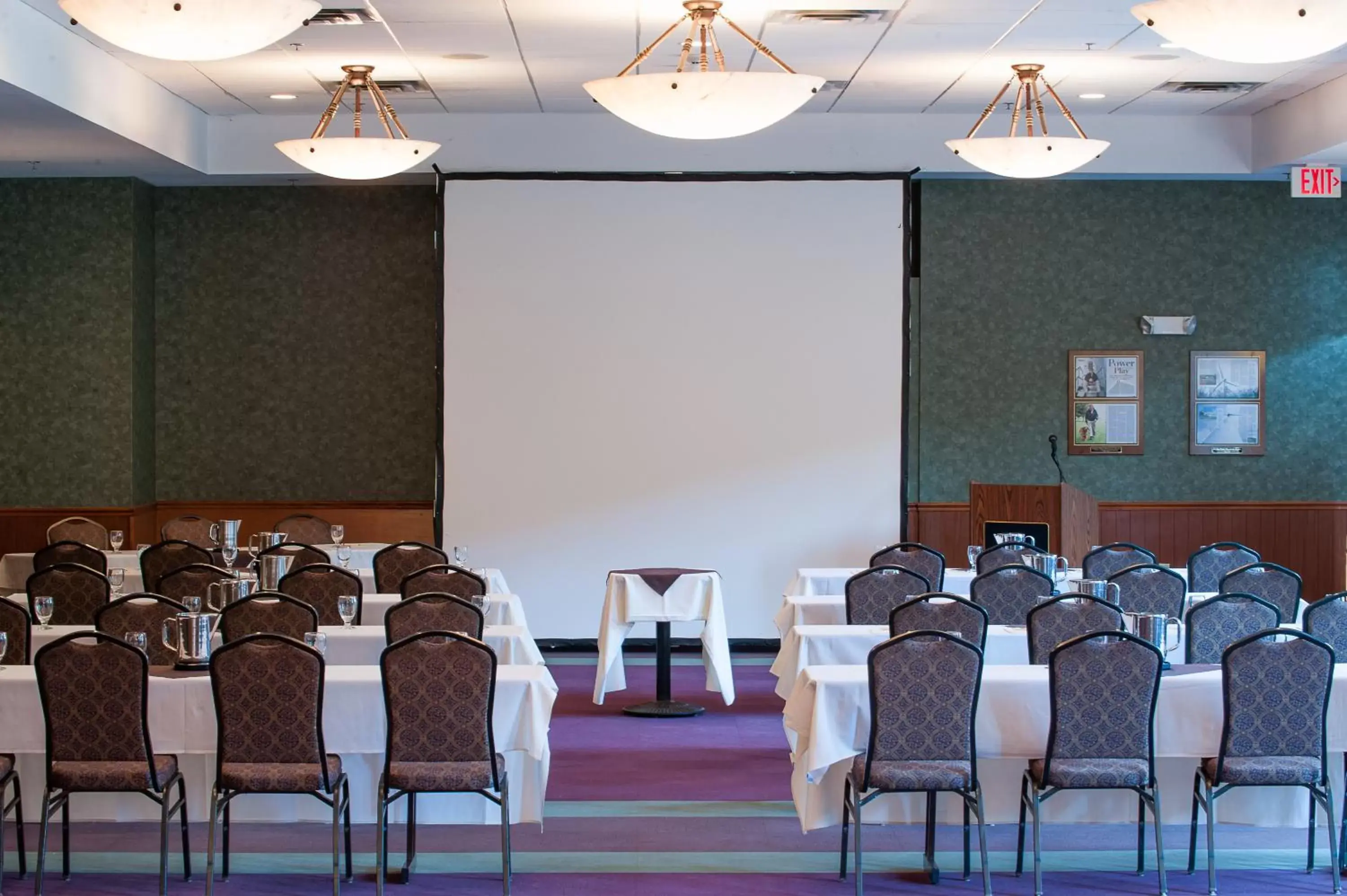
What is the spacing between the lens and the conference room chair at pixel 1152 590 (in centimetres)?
867

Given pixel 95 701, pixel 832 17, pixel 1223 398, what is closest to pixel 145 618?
pixel 95 701

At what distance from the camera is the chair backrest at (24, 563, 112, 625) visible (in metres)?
8.77

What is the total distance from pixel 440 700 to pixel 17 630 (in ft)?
8.33

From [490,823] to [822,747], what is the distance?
171cm

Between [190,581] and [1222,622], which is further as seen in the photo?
[190,581]

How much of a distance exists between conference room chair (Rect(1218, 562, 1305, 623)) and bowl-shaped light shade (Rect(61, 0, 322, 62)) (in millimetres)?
5988

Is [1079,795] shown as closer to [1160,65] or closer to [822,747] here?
[822,747]

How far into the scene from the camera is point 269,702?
591cm

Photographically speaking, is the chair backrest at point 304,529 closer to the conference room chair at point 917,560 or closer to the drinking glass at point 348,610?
the drinking glass at point 348,610

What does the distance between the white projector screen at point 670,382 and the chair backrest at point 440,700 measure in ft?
21.7

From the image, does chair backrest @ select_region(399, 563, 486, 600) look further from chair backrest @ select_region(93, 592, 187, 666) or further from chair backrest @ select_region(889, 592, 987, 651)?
chair backrest @ select_region(889, 592, 987, 651)

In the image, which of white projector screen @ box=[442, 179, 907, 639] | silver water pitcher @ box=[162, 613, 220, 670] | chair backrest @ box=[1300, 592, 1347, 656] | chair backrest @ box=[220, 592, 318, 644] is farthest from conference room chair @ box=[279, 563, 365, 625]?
chair backrest @ box=[1300, 592, 1347, 656]

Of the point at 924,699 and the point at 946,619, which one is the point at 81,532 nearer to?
the point at 946,619

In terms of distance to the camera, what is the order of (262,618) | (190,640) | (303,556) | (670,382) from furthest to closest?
(670,382)
(303,556)
(262,618)
(190,640)
